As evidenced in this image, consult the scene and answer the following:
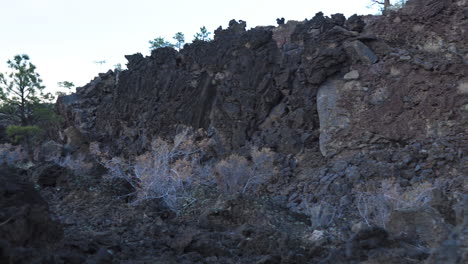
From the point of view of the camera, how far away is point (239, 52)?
19375 millimetres

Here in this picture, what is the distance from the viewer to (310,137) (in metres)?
15.9

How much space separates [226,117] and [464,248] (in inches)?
622

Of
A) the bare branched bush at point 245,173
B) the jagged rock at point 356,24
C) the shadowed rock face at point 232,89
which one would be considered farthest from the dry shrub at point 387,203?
the jagged rock at point 356,24

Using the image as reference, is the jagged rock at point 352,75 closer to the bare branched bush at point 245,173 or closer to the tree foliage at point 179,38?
the bare branched bush at point 245,173

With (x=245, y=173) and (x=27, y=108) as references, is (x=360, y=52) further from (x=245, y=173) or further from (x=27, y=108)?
(x=27, y=108)

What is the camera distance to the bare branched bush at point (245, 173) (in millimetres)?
13666

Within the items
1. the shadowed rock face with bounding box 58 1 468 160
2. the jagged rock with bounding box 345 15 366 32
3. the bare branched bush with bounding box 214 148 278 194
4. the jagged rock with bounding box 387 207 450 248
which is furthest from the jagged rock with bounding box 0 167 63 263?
the jagged rock with bounding box 345 15 366 32

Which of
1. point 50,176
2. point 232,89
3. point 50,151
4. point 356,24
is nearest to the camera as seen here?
point 50,176

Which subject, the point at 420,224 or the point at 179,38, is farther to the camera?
the point at 179,38

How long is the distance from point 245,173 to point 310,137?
3.10 m

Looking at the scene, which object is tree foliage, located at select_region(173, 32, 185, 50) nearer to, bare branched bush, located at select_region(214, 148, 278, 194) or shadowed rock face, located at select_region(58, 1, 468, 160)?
shadowed rock face, located at select_region(58, 1, 468, 160)

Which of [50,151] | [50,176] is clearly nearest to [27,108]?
[50,151]

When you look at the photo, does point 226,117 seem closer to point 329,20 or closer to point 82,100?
point 329,20

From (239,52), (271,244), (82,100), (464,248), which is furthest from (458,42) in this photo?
(82,100)
